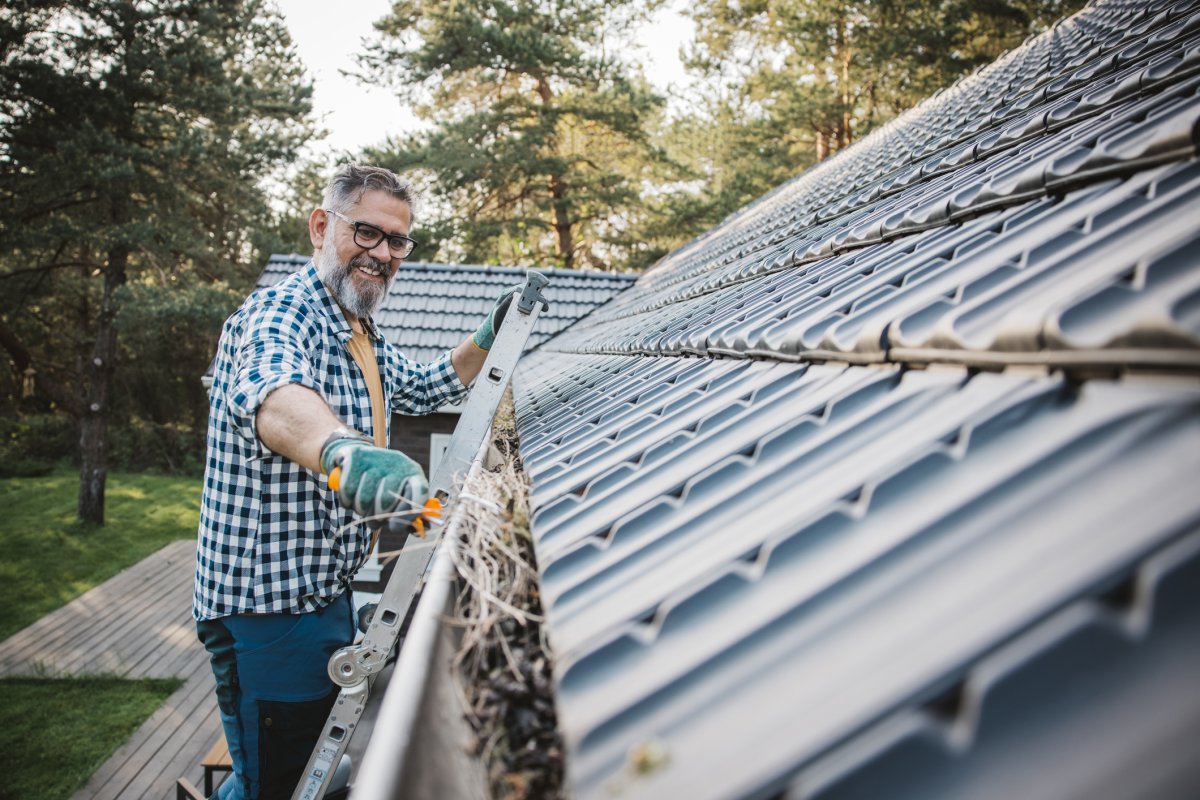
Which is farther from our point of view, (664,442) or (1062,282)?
(664,442)

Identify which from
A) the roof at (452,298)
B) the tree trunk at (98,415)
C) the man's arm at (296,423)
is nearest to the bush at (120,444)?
the tree trunk at (98,415)

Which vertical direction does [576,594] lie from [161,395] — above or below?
above

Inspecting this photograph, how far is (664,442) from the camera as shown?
5.22ft

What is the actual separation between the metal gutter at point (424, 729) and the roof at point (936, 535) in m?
0.17

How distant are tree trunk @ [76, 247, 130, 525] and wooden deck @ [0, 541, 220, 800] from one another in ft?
13.5

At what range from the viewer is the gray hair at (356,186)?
2838mm

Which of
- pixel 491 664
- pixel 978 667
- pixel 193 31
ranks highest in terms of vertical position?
pixel 193 31

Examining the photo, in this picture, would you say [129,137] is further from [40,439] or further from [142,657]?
[40,439]

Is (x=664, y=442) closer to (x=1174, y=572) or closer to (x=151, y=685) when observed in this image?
(x=1174, y=572)

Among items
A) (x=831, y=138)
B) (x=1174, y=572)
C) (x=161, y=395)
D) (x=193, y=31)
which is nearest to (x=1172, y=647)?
(x=1174, y=572)

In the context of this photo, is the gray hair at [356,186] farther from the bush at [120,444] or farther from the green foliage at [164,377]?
the bush at [120,444]

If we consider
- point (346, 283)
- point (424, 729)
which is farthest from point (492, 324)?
point (424, 729)

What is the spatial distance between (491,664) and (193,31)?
56.9ft

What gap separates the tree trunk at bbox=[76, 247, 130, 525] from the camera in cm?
1525
